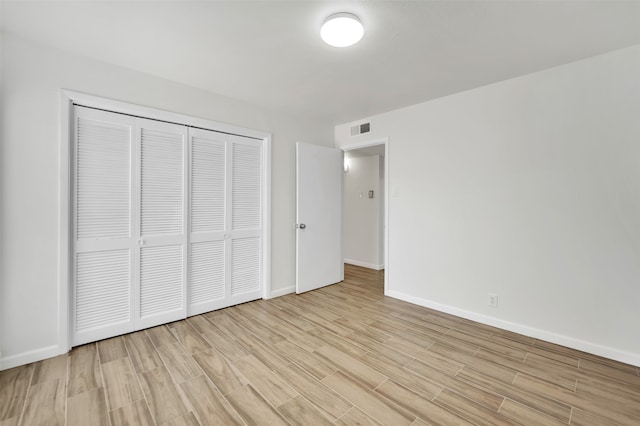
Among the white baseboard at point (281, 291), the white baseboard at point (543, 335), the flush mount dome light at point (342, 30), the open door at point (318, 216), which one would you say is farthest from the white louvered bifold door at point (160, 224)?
the white baseboard at point (543, 335)

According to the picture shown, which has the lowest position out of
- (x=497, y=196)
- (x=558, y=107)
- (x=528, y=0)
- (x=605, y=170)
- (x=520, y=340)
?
(x=520, y=340)

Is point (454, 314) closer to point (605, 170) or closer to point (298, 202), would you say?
point (605, 170)

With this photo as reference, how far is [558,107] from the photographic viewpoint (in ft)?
8.06

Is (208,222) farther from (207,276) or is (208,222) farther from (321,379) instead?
(321,379)

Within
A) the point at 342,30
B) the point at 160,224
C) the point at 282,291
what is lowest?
the point at 282,291

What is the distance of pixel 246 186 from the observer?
134 inches

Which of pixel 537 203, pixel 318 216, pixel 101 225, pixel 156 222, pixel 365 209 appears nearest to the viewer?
pixel 101 225

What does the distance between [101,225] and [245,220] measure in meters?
1.42

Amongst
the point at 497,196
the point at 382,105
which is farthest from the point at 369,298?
the point at 382,105

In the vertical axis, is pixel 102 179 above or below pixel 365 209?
above

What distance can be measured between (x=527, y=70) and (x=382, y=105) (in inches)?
57.7

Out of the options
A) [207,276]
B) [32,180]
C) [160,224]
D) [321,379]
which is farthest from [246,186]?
[321,379]

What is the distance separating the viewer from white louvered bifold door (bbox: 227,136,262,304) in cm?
331

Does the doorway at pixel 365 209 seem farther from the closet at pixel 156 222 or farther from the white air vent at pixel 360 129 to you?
the closet at pixel 156 222
